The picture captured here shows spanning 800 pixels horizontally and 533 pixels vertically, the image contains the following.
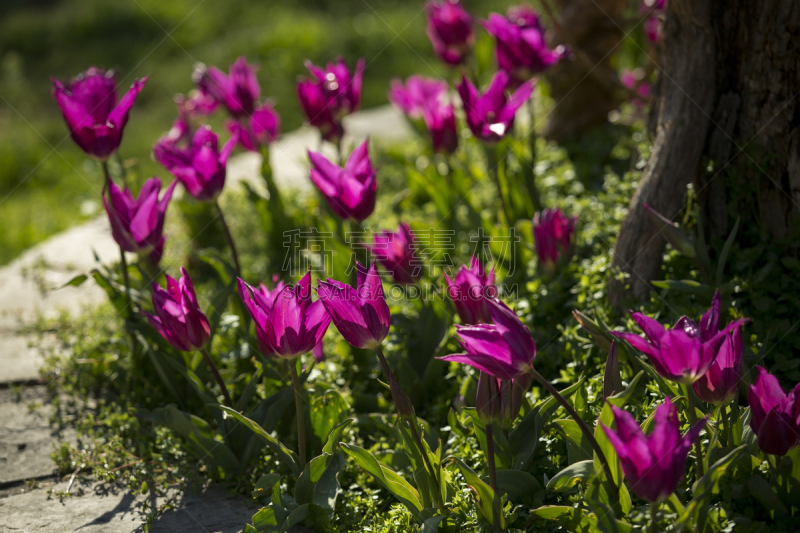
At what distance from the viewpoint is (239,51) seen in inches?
280

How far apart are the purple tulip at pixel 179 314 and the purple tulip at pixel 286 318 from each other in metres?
0.27

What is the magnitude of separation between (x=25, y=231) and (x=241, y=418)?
12.4 feet

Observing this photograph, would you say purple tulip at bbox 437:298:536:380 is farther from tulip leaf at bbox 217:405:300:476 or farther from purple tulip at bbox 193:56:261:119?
purple tulip at bbox 193:56:261:119

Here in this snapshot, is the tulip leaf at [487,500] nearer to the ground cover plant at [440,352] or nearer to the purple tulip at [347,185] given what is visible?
the ground cover plant at [440,352]

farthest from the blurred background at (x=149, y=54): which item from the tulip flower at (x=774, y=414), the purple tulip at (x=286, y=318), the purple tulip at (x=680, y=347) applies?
the tulip flower at (x=774, y=414)

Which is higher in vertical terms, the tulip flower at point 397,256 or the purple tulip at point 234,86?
the purple tulip at point 234,86

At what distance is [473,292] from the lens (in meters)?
1.83

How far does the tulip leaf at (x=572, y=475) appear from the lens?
1537mm

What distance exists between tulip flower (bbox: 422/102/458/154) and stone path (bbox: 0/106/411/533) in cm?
139

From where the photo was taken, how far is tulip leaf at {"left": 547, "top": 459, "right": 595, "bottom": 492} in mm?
1537

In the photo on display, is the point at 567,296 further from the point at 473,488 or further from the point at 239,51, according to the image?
the point at 239,51

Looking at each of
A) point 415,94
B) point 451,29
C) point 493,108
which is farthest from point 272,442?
point 415,94

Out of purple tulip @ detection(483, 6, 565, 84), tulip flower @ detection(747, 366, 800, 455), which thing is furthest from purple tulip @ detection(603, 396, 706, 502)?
purple tulip @ detection(483, 6, 565, 84)

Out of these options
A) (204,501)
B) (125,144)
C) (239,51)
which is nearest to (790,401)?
(204,501)
